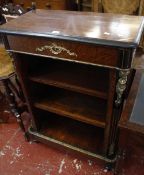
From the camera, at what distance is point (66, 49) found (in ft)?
2.56

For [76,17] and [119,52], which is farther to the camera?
[76,17]

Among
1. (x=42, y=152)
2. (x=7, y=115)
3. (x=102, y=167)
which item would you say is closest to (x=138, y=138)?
(x=102, y=167)

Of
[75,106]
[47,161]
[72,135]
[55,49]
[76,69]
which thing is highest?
[55,49]

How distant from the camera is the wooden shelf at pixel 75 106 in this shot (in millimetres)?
1044

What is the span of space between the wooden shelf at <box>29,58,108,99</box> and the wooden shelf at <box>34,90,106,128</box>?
0.18 m

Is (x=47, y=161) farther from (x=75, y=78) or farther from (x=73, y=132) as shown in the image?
(x=75, y=78)

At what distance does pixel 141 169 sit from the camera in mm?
1229

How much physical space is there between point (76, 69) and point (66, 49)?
1.04ft

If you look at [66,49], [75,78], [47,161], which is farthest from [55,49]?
[47,161]

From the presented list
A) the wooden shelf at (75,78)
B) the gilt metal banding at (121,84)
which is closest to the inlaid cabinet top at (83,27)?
the gilt metal banding at (121,84)

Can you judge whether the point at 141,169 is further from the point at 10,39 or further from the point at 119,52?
the point at 10,39

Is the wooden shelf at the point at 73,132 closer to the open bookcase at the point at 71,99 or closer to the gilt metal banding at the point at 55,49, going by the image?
the open bookcase at the point at 71,99

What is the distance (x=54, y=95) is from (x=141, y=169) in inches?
28.4

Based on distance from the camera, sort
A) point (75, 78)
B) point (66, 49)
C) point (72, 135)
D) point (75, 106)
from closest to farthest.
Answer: point (66, 49) → point (75, 78) → point (75, 106) → point (72, 135)
